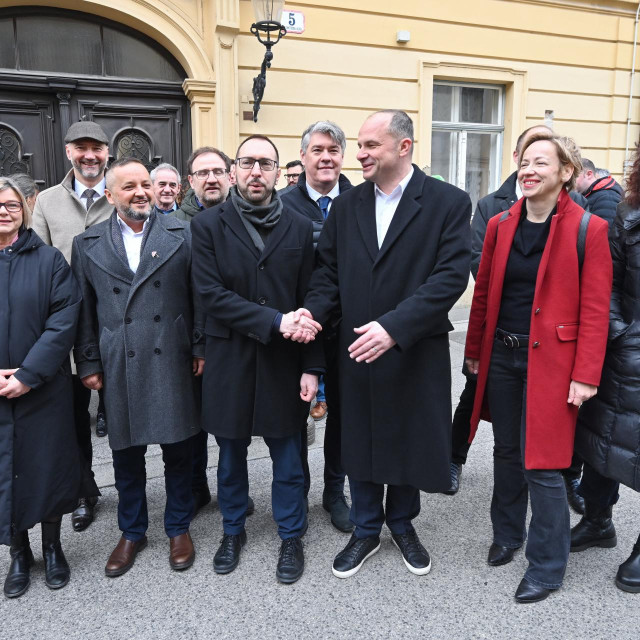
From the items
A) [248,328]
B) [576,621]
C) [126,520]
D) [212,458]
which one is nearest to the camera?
[576,621]

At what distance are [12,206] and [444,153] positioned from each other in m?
7.04

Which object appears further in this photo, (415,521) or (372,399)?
(415,521)

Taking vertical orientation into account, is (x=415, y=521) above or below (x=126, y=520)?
below

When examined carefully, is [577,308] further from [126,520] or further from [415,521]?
[126,520]

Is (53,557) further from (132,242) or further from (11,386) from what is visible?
(132,242)

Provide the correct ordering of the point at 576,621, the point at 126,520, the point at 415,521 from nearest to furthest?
the point at 576,621
the point at 126,520
the point at 415,521

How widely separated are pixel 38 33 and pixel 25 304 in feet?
16.7

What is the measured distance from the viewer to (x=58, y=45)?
20.9ft

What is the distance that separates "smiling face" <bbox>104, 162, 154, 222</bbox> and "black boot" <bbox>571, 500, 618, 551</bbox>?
268 centimetres

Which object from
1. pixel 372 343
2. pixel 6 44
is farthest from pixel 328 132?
pixel 6 44

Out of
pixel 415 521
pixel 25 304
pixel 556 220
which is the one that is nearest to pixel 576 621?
pixel 415 521

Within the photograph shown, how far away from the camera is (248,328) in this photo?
8.54ft

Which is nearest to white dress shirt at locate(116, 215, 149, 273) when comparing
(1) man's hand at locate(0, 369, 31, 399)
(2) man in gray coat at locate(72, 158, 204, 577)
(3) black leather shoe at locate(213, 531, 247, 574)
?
(2) man in gray coat at locate(72, 158, 204, 577)

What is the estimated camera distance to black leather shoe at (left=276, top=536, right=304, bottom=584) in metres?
2.72
